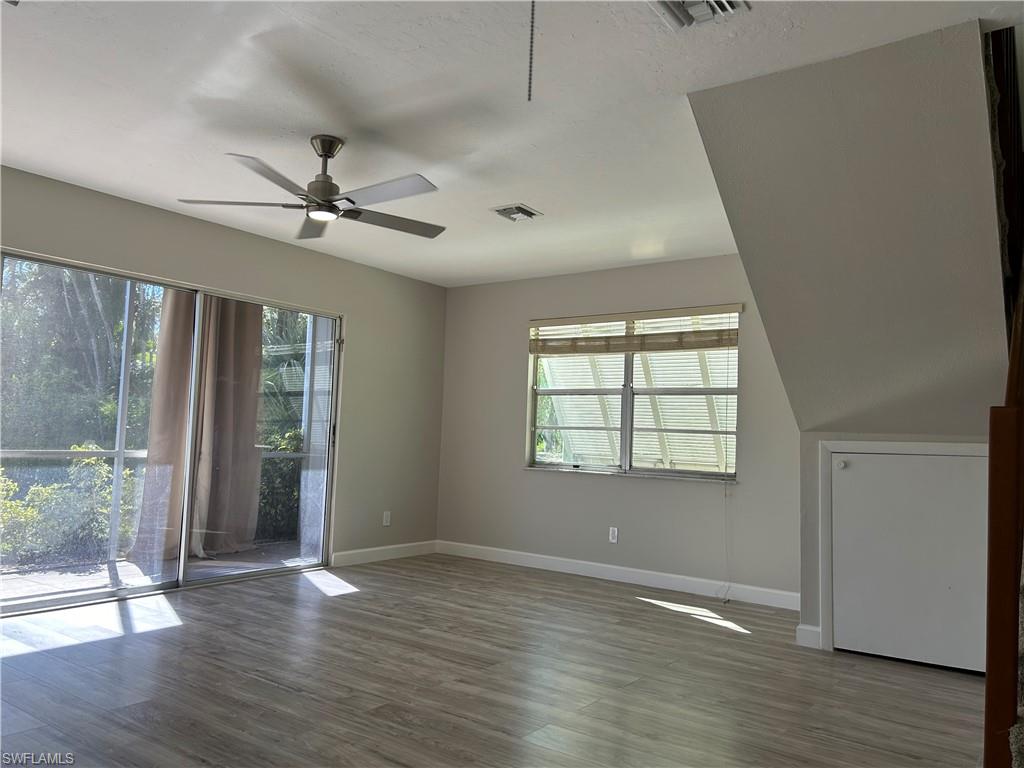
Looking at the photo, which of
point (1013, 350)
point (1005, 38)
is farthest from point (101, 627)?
point (1005, 38)

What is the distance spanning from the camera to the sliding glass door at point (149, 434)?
418 centimetres

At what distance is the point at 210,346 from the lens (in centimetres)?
513

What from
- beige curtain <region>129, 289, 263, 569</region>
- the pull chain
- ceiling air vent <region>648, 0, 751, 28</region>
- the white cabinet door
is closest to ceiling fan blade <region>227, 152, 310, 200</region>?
the pull chain

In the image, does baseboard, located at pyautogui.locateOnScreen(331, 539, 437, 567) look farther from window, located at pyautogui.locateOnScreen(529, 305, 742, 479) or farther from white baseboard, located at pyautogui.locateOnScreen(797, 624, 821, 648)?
white baseboard, located at pyautogui.locateOnScreen(797, 624, 821, 648)

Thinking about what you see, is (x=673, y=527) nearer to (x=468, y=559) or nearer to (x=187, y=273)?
(x=468, y=559)

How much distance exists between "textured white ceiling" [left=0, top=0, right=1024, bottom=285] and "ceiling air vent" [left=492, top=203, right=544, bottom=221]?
60 mm

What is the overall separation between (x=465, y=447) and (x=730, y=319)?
2.74 meters

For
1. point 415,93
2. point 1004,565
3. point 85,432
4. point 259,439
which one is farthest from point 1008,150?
→ point 85,432

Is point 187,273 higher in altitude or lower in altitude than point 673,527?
higher

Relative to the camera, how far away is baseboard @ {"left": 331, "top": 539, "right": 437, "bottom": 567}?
5.98 meters

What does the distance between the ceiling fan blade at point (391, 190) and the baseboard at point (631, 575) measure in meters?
3.64

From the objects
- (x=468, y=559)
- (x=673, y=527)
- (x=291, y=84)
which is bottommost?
(x=468, y=559)

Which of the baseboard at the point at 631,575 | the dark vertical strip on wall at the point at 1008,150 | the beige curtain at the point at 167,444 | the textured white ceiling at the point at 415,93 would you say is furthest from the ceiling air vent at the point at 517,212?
the baseboard at the point at 631,575

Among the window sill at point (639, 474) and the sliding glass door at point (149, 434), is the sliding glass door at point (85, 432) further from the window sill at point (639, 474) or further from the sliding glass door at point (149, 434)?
the window sill at point (639, 474)
